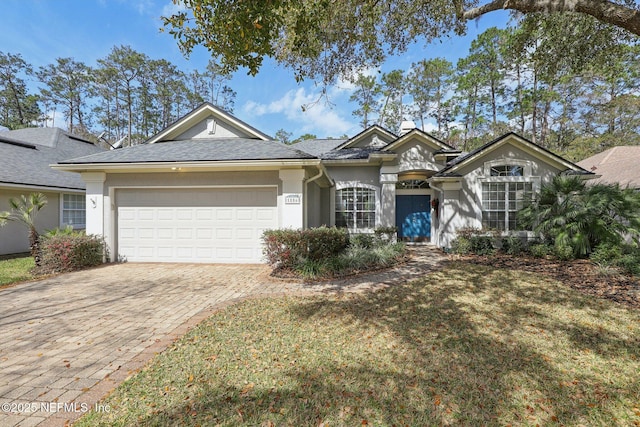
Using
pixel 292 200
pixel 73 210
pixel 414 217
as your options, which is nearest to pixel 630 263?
pixel 414 217

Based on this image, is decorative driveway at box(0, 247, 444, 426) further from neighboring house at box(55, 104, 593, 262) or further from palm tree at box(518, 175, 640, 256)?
palm tree at box(518, 175, 640, 256)

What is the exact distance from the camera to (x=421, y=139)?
1201 centimetres

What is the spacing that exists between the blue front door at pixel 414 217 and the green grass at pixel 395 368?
318 inches

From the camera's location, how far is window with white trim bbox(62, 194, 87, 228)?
1221cm

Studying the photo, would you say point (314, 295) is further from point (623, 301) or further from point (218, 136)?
point (218, 136)

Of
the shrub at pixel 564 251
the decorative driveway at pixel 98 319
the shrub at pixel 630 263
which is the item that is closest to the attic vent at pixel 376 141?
the decorative driveway at pixel 98 319

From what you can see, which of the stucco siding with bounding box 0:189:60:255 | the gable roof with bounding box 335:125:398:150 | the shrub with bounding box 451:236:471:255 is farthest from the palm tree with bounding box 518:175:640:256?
the stucco siding with bounding box 0:189:60:255

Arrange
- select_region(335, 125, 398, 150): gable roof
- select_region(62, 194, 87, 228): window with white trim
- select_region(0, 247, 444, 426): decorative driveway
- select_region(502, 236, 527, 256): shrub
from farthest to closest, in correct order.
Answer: select_region(335, 125, 398, 150): gable roof → select_region(62, 194, 87, 228): window with white trim → select_region(502, 236, 527, 256): shrub → select_region(0, 247, 444, 426): decorative driveway

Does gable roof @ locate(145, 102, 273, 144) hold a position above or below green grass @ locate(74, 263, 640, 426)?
above

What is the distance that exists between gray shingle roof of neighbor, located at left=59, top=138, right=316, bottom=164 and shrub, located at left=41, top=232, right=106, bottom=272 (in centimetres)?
241

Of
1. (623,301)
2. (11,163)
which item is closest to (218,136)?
(11,163)

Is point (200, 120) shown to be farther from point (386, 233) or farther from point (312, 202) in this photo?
point (386, 233)

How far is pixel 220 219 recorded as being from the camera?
8656 millimetres

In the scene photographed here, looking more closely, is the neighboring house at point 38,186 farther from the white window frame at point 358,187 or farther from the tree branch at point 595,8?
the tree branch at point 595,8
